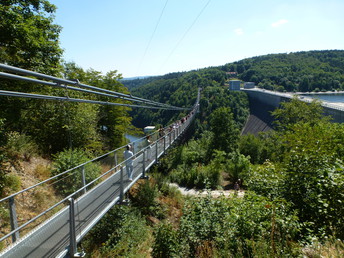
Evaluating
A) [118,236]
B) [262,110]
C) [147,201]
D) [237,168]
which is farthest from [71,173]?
[262,110]

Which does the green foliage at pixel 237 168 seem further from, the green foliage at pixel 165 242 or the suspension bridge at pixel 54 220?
the suspension bridge at pixel 54 220

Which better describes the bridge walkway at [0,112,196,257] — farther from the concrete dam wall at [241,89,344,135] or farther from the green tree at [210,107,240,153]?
the concrete dam wall at [241,89,344,135]

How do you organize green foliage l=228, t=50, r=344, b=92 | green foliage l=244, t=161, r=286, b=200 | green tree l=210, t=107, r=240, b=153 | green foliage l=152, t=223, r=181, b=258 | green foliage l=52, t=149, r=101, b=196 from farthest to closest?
green foliage l=228, t=50, r=344, b=92, green tree l=210, t=107, r=240, b=153, green foliage l=152, t=223, r=181, b=258, green foliage l=244, t=161, r=286, b=200, green foliage l=52, t=149, r=101, b=196

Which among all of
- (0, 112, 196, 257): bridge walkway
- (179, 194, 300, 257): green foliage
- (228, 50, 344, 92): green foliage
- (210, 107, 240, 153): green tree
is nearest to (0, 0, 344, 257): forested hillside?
(179, 194, 300, 257): green foliage

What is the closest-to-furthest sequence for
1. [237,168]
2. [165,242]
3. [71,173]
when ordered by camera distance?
1. [71,173]
2. [165,242]
3. [237,168]

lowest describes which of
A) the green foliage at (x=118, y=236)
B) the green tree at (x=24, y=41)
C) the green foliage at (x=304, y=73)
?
the green foliage at (x=118, y=236)

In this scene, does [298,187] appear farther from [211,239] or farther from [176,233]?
[176,233]

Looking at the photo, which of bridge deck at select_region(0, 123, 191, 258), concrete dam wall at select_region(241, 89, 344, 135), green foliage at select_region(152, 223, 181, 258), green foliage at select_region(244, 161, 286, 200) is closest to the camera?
bridge deck at select_region(0, 123, 191, 258)

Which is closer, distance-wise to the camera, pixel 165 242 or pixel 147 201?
pixel 165 242

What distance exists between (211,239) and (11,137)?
6.79m

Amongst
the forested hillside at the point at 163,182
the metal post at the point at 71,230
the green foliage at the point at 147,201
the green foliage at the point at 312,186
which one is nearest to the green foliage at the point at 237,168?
the forested hillside at the point at 163,182

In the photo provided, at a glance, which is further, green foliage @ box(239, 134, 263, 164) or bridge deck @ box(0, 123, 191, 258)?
green foliage @ box(239, 134, 263, 164)

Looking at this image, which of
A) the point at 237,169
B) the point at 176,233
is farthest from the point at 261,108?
the point at 176,233

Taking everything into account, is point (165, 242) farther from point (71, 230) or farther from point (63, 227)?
point (71, 230)
